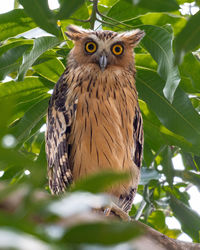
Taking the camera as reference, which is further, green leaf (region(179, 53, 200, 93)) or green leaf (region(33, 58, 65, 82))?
green leaf (region(33, 58, 65, 82))

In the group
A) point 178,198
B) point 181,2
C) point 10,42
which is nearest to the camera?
point 10,42

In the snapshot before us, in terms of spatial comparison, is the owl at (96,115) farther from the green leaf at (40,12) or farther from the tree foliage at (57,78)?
the green leaf at (40,12)

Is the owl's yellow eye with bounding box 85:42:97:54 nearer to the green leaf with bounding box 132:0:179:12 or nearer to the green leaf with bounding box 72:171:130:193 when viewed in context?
the green leaf with bounding box 132:0:179:12

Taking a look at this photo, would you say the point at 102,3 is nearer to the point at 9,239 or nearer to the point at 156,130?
the point at 156,130

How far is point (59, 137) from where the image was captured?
2996mm

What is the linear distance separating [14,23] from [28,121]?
0.70 m

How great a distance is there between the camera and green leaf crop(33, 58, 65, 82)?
3025mm

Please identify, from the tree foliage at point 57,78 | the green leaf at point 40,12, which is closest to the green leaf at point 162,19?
the tree foliage at point 57,78

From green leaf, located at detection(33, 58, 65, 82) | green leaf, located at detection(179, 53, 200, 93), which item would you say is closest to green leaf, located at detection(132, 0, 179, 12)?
green leaf, located at detection(179, 53, 200, 93)

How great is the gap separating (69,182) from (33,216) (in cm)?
250

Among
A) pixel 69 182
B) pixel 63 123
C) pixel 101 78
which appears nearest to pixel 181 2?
pixel 101 78

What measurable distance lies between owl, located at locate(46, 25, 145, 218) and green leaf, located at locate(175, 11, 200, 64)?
1954mm

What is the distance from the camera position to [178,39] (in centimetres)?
83

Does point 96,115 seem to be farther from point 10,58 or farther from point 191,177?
point 191,177
